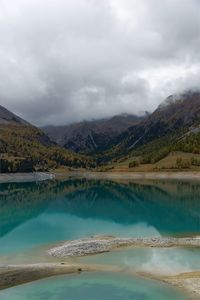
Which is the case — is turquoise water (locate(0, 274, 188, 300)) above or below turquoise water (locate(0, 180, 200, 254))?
below

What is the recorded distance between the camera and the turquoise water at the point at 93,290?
34469 mm

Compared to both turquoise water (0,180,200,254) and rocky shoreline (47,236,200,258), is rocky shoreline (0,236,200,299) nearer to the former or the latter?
rocky shoreline (47,236,200,258)

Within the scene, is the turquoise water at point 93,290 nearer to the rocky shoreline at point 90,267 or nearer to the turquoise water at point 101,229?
the turquoise water at point 101,229

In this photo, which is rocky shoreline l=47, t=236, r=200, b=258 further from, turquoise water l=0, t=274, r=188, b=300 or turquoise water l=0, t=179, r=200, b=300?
turquoise water l=0, t=274, r=188, b=300

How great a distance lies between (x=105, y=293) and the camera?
117 feet

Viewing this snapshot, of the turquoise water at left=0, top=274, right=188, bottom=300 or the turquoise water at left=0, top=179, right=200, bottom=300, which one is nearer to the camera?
the turquoise water at left=0, top=274, right=188, bottom=300

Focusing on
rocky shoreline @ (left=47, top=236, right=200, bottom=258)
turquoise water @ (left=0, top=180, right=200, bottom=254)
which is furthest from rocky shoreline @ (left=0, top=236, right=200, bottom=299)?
turquoise water @ (left=0, top=180, right=200, bottom=254)

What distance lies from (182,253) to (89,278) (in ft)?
46.8

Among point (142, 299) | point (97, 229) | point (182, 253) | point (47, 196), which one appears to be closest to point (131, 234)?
point (97, 229)

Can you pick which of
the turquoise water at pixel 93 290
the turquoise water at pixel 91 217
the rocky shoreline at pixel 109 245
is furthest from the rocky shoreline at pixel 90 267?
the turquoise water at pixel 91 217

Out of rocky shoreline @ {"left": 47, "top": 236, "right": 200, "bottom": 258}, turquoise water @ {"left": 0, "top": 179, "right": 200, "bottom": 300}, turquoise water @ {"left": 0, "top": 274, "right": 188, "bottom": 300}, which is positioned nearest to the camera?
turquoise water @ {"left": 0, "top": 274, "right": 188, "bottom": 300}

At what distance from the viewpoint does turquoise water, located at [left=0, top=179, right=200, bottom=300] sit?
119 feet

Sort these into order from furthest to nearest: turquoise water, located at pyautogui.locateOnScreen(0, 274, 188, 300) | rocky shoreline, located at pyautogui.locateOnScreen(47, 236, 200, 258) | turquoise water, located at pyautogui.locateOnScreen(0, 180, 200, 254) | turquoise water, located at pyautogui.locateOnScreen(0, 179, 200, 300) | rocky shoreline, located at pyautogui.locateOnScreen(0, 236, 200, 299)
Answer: turquoise water, located at pyautogui.locateOnScreen(0, 180, 200, 254) → rocky shoreline, located at pyautogui.locateOnScreen(47, 236, 200, 258) → rocky shoreline, located at pyautogui.locateOnScreen(0, 236, 200, 299) → turquoise water, located at pyautogui.locateOnScreen(0, 179, 200, 300) → turquoise water, located at pyautogui.locateOnScreen(0, 274, 188, 300)

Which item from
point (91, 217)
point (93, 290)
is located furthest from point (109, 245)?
point (91, 217)
